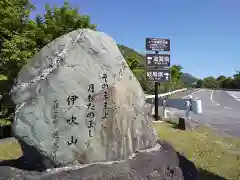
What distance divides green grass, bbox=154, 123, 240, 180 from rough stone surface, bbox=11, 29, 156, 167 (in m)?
2.48

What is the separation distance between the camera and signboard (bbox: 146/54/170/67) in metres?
12.1

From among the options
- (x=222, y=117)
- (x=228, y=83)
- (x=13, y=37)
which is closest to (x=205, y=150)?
(x=13, y=37)

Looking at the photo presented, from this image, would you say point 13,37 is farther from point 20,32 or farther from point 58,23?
point 58,23

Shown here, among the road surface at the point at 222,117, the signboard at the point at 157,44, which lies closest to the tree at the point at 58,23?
the signboard at the point at 157,44

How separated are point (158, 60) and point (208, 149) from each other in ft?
17.7

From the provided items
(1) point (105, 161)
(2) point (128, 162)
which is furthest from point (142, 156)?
(1) point (105, 161)

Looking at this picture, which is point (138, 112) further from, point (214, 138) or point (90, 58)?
point (214, 138)

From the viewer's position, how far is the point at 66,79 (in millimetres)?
3857

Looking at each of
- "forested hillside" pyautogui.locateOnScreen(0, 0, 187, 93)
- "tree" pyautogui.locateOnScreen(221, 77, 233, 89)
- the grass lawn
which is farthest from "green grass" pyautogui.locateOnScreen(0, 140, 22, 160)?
"tree" pyautogui.locateOnScreen(221, 77, 233, 89)

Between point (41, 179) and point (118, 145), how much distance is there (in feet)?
3.56

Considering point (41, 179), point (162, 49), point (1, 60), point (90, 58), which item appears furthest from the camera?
point (162, 49)

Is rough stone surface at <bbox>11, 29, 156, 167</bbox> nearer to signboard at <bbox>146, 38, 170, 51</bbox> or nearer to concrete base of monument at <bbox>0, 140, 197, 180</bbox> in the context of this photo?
concrete base of monument at <bbox>0, 140, 197, 180</bbox>

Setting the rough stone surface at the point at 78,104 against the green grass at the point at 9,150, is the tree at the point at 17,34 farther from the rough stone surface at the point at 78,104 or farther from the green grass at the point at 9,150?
the rough stone surface at the point at 78,104

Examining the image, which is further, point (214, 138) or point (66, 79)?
point (214, 138)
